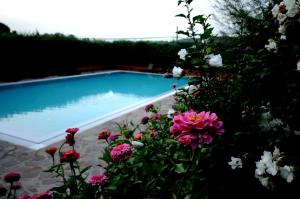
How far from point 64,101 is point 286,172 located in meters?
10.4

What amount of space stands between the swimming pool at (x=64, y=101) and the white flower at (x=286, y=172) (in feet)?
16.0

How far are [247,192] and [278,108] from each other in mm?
449

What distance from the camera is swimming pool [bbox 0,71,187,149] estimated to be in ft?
21.6

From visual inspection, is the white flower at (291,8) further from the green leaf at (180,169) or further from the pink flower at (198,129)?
the green leaf at (180,169)

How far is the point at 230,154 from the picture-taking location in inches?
50.3

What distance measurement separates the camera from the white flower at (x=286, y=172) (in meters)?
0.89

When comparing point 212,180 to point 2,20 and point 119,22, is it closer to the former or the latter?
point 2,20

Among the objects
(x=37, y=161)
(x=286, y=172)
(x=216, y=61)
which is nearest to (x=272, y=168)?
(x=286, y=172)

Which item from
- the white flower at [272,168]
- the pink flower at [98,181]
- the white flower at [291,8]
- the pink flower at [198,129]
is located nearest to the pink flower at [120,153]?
the pink flower at [98,181]

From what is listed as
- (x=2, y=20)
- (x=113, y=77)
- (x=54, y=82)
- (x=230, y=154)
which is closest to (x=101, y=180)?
(x=230, y=154)

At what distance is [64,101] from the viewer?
34.2 feet

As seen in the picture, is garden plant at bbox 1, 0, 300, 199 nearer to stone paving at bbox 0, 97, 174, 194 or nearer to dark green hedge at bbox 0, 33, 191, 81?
stone paving at bbox 0, 97, 174, 194

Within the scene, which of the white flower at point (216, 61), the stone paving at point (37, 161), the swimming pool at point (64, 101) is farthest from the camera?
the swimming pool at point (64, 101)

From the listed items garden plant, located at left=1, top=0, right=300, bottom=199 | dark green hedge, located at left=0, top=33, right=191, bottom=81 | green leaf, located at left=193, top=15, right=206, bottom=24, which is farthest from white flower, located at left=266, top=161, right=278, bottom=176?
dark green hedge, located at left=0, top=33, right=191, bottom=81
